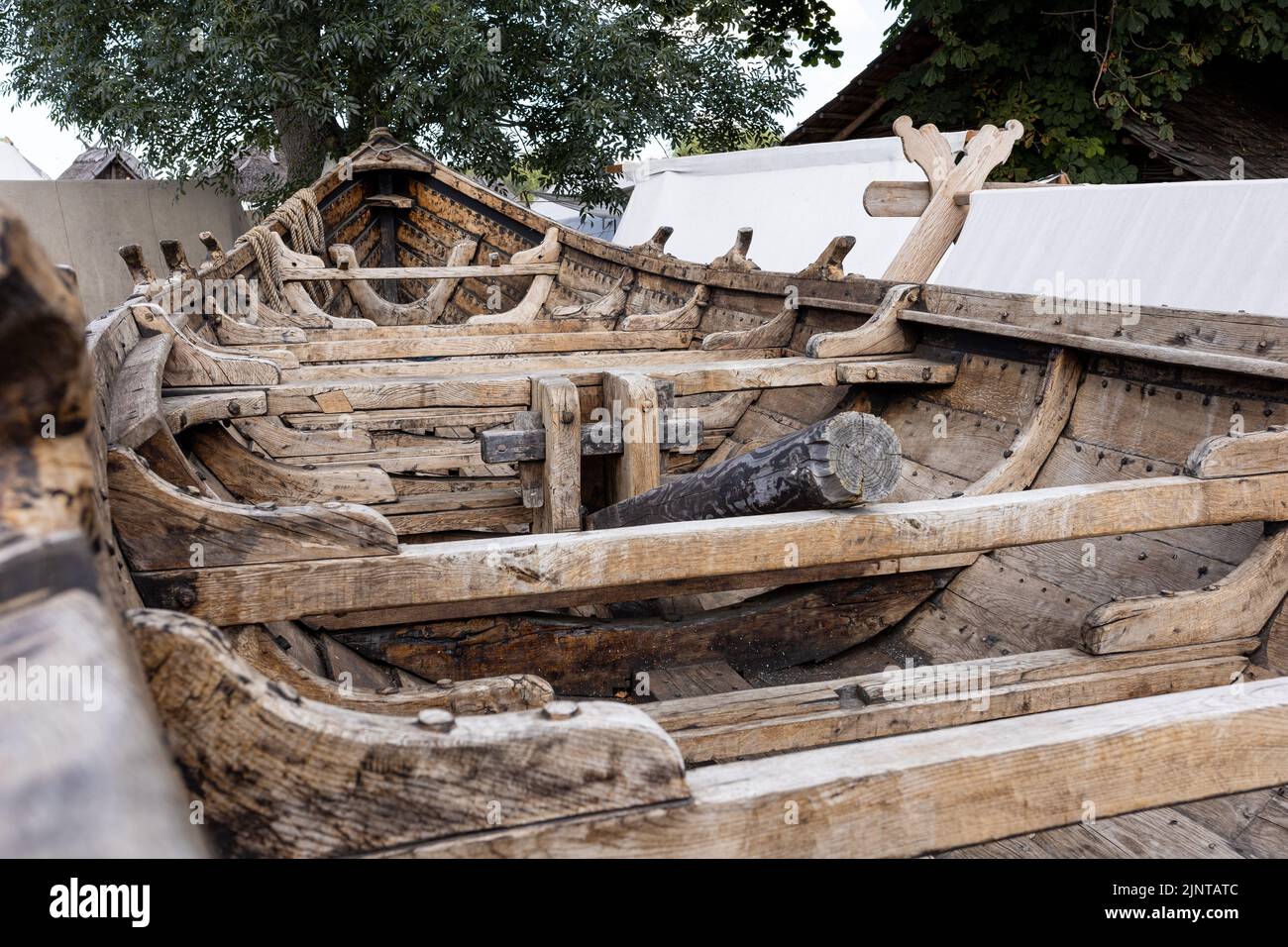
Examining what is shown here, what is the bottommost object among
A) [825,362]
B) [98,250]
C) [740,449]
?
[740,449]

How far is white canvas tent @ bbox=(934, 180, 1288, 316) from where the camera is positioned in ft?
10.7

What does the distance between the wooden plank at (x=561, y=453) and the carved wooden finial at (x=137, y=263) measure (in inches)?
80.6

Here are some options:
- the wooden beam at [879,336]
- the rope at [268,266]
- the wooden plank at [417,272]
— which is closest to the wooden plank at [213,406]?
the wooden beam at [879,336]

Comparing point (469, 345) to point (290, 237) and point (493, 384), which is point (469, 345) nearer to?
point (493, 384)

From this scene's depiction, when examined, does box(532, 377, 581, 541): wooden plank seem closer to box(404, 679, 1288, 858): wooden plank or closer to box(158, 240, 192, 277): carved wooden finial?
box(404, 679, 1288, 858): wooden plank

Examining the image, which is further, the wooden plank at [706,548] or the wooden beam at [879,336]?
the wooden beam at [879,336]

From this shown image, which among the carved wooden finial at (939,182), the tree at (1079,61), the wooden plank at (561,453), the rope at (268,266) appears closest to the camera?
the wooden plank at (561,453)

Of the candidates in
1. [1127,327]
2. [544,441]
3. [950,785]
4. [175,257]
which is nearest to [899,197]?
[1127,327]

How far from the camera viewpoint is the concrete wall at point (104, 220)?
39.4 ft

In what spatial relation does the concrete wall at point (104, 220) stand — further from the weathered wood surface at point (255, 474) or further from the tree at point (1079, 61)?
the weathered wood surface at point (255, 474)

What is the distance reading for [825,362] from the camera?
3.33 metres
